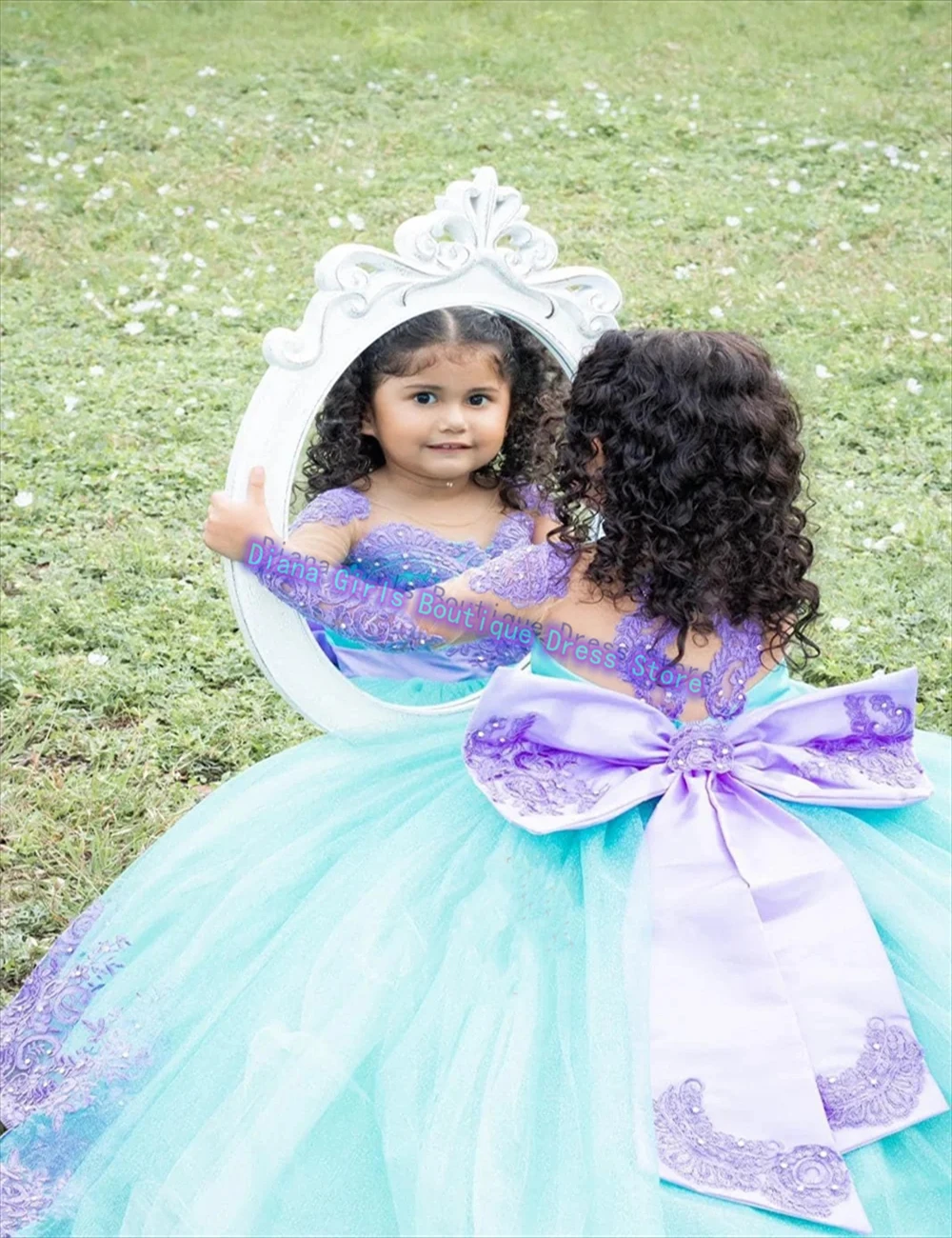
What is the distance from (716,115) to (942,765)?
7.42 metres

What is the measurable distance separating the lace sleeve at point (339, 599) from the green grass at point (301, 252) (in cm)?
118

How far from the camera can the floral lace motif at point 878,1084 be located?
220cm

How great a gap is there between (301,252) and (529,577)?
5.33 meters

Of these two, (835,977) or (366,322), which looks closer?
(835,977)

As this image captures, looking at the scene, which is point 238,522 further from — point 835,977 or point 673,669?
point 835,977

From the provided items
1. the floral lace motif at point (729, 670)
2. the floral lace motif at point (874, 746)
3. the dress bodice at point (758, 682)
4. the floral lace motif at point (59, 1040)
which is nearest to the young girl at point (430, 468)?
the dress bodice at point (758, 682)

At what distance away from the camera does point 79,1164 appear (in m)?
2.53

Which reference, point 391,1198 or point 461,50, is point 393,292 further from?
point 461,50

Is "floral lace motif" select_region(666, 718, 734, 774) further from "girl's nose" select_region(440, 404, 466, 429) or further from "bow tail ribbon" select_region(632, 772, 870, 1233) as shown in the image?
"girl's nose" select_region(440, 404, 466, 429)

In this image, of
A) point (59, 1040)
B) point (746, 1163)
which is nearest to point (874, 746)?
point (746, 1163)

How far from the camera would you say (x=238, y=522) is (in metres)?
2.68

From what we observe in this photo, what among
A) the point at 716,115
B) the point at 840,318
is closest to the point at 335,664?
the point at 840,318

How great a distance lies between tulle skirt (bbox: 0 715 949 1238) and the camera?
7.06ft

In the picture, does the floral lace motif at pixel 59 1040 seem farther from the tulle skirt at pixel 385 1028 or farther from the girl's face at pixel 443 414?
the girl's face at pixel 443 414
